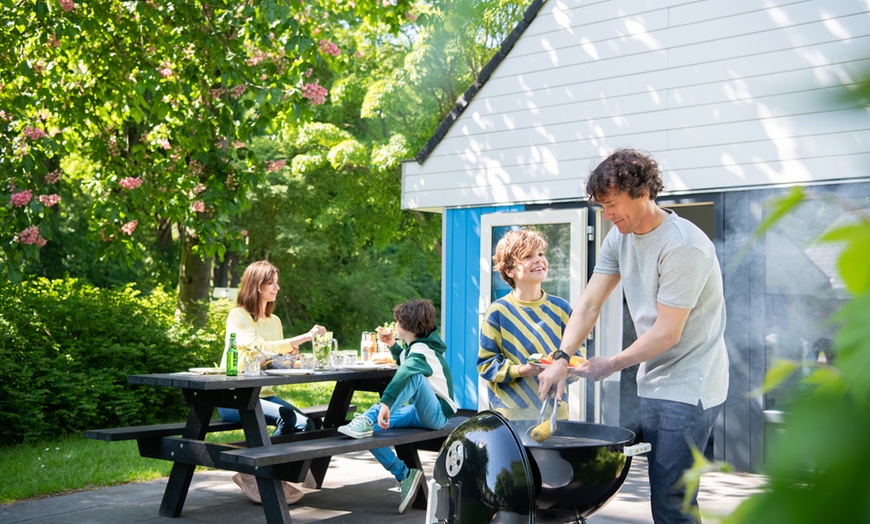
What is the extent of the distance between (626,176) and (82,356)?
24.8 ft

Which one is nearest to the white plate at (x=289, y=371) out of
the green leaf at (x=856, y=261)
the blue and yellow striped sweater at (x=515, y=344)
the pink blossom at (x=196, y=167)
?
the blue and yellow striped sweater at (x=515, y=344)

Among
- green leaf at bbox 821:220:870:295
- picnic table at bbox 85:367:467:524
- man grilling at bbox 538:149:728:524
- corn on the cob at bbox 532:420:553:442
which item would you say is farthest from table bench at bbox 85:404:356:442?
green leaf at bbox 821:220:870:295

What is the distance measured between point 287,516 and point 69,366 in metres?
4.80

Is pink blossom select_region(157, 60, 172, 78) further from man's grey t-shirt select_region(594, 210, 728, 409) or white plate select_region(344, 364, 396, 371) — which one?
man's grey t-shirt select_region(594, 210, 728, 409)

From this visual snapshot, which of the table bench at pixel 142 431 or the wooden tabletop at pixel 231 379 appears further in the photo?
the table bench at pixel 142 431

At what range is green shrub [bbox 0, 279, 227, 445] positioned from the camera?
8.13m

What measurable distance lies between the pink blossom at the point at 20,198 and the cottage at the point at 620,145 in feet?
14.5

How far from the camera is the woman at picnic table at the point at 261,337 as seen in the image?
596 cm

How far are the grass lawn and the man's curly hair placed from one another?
15.9 feet

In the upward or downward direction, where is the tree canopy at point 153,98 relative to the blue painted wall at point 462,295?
upward

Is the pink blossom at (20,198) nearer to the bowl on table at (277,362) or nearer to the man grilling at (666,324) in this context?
the bowl on table at (277,362)

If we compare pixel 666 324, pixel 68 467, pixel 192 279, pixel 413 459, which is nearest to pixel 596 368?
pixel 666 324

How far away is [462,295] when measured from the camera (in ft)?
31.1

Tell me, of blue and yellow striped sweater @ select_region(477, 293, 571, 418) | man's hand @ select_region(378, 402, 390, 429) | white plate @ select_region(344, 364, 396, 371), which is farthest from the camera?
white plate @ select_region(344, 364, 396, 371)
